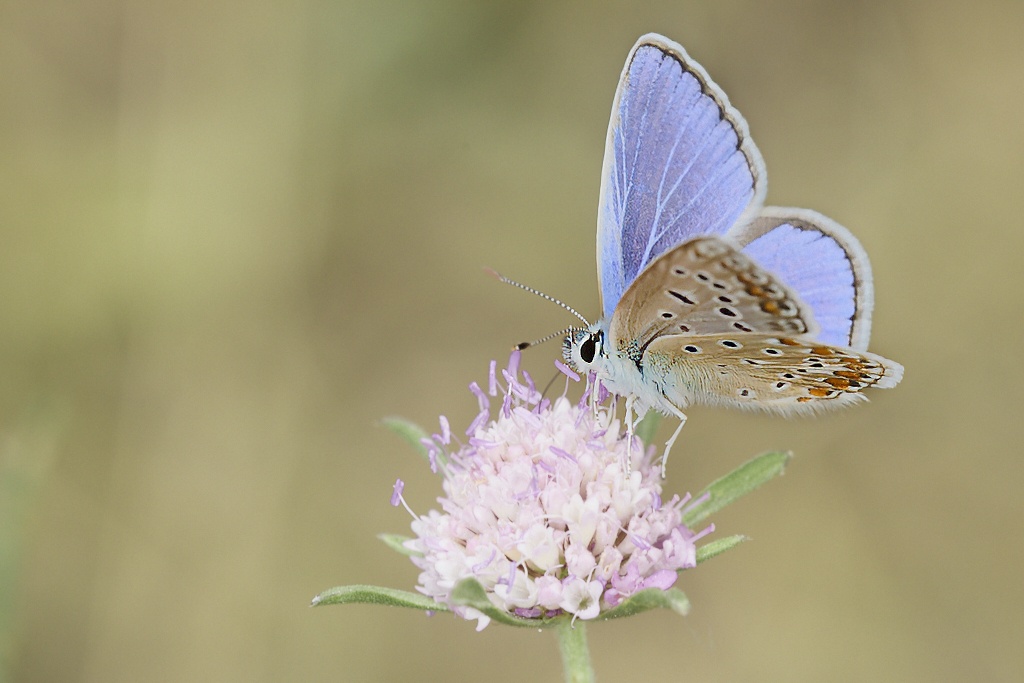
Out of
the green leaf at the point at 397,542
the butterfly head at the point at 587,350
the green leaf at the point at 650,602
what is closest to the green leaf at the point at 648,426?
the butterfly head at the point at 587,350

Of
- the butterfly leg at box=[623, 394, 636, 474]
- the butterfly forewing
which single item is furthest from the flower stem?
the butterfly forewing

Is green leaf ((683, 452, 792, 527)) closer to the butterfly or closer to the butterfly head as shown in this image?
the butterfly

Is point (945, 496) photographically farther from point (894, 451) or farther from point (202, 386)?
point (202, 386)

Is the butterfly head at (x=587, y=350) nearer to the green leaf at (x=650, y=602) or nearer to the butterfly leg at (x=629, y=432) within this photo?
the butterfly leg at (x=629, y=432)

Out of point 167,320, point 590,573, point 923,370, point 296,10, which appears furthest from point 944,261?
point 167,320

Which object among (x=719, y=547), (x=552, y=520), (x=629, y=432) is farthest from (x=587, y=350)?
(x=719, y=547)

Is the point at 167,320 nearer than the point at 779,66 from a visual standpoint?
Yes
